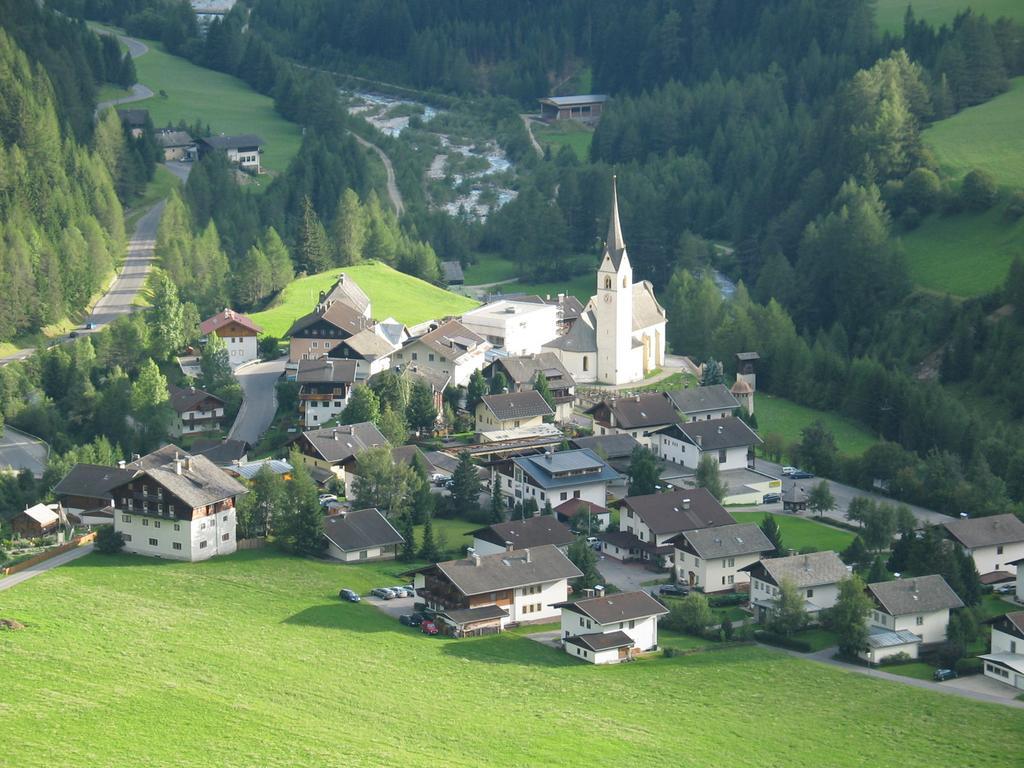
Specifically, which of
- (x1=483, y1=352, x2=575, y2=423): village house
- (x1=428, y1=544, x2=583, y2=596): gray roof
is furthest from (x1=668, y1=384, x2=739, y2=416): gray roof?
(x1=428, y1=544, x2=583, y2=596): gray roof

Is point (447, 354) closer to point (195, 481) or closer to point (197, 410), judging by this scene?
point (197, 410)

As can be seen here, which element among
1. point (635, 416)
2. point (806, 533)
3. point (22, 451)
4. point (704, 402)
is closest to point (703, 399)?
point (704, 402)

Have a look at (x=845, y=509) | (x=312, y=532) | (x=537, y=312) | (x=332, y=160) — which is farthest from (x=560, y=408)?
(x=332, y=160)

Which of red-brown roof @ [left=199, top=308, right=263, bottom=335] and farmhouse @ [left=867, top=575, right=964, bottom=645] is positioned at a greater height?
red-brown roof @ [left=199, top=308, right=263, bottom=335]

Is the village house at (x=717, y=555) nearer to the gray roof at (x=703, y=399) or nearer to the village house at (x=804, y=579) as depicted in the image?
the village house at (x=804, y=579)

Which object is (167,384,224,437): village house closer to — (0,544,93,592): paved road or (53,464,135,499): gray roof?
(53,464,135,499): gray roof

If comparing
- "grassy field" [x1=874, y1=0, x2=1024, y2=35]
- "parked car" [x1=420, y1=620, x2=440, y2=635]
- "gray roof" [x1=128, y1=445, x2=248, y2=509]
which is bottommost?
"parked car" [x1=420, y1=620, x2=440, y2=635]

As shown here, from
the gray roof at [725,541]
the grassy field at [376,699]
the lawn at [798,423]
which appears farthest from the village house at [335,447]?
the lawn at [798,423]
